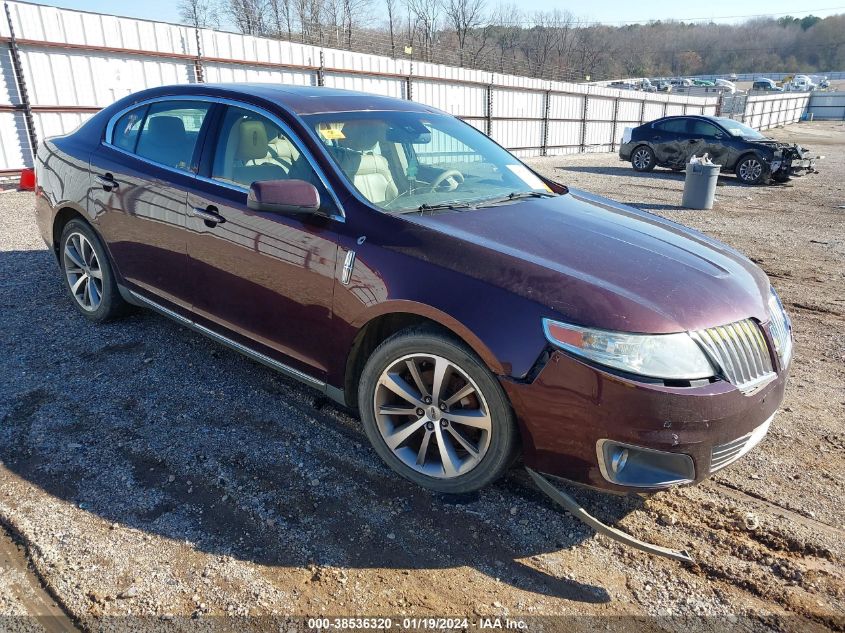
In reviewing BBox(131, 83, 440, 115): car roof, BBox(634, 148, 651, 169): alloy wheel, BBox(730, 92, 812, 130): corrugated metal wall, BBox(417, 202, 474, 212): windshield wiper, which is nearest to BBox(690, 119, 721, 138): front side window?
BBox(634, 148, 651, 169): alloy wheel

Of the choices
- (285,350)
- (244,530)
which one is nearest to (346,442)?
(285,350)

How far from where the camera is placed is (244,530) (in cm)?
257

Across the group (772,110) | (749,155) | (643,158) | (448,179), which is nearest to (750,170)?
(749,155)

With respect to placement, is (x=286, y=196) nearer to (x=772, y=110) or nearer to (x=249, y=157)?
(x=249, y=157)

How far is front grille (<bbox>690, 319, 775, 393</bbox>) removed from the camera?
239cm

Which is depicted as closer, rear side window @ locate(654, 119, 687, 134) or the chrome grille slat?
the chrome grille slat

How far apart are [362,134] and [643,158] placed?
57.6 feet

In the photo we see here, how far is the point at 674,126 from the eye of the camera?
58.4 ft

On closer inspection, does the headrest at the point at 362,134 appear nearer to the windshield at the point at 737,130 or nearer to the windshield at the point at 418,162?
the windshield at the point at 418,162

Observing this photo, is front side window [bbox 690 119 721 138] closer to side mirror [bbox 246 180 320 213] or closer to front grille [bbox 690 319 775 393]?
front grille [bbox 690 319 775 393]

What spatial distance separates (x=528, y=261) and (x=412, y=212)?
0.72 meters

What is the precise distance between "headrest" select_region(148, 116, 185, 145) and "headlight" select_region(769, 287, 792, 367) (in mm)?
3470

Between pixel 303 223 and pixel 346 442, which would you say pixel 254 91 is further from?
pixel 346 442

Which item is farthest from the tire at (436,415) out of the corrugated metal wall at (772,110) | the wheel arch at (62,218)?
the corrugated metal wall at (772,110)
